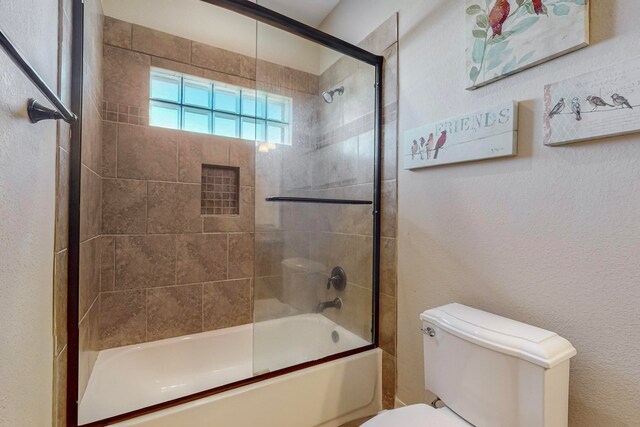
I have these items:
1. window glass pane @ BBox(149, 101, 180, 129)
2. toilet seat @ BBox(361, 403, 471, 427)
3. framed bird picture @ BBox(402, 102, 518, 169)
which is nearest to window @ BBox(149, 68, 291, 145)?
window glass pane @ BBox(149, 101, 180, 129)

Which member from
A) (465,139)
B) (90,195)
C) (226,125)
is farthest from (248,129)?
(465,139)

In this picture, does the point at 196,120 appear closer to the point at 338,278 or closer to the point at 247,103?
the point at 247,103

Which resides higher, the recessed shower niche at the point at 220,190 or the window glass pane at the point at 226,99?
the window glass pane at the point at 226,99

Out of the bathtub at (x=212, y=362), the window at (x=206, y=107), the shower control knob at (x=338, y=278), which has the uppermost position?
the window at (x=206, y=107)

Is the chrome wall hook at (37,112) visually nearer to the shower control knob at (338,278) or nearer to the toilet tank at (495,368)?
the toilet tank at (495,368)

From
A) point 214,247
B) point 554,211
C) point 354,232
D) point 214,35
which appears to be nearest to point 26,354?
point 214,247

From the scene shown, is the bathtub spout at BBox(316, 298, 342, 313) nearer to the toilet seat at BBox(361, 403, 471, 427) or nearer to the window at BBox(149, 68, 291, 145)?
the toilet seat at BBox(361, 403, 471, 427)

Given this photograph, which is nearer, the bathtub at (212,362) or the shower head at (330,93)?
the bathtub at (212,362)

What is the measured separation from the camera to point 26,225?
70 centimetres

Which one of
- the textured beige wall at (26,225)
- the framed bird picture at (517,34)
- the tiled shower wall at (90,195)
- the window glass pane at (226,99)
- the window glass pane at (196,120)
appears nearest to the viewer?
the textured beige wall at (26,225)

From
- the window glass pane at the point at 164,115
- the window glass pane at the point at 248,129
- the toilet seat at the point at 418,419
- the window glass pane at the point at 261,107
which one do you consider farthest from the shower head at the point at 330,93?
the toilet seat at the point at 418,419

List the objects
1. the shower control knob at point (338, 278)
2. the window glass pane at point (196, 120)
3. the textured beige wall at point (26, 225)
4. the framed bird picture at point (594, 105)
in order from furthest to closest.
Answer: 1. the window glass pane at point (196, 120)
2. the shower control knob at point (338, 278)
3. the framed bird picture at point (594, 105)
4. the textured beige wall at point (26, 225)

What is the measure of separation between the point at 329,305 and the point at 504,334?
106 centimetres

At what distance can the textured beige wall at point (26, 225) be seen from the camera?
59cm
